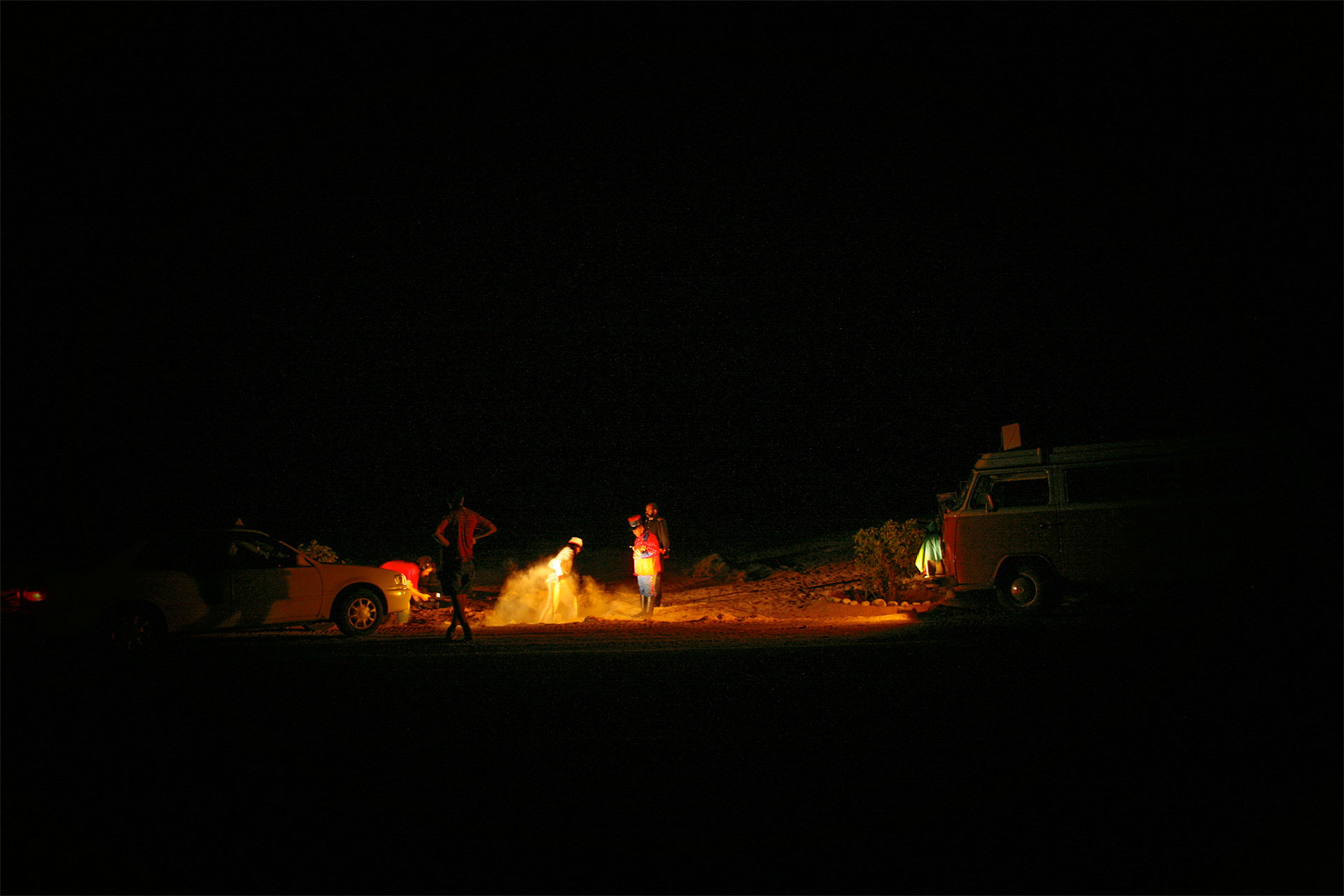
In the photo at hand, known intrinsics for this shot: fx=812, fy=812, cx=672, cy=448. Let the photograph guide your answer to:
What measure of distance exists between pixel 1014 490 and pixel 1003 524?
58 centimetres

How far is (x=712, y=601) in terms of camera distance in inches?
621

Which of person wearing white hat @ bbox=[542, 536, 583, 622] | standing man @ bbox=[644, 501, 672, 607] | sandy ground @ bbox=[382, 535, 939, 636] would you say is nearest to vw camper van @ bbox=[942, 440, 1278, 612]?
sandy ground @ bbox=[382, 535, 939, 636]

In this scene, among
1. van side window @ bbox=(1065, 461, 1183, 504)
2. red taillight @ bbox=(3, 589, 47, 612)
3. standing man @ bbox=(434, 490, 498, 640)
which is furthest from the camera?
van side window @ bbox=(1065, 461, 1183, 504)

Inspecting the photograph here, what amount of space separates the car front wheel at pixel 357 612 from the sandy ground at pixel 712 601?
409 mm

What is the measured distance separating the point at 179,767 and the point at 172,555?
6315 mm

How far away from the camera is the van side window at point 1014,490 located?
12.4 meters

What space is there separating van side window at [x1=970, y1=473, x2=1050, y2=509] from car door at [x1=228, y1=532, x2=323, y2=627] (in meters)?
10.1

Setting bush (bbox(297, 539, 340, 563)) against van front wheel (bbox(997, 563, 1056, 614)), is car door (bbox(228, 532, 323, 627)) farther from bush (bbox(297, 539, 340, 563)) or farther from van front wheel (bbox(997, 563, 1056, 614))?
van front wheel (bbox(997, 563, 1056, 614))

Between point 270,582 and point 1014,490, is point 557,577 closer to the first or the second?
point 270,582

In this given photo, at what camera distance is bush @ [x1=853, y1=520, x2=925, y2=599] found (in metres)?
15.7

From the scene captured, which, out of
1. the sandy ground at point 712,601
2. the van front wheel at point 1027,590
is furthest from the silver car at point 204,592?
the van front wheel at point 1027,590

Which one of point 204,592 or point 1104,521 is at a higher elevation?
point 1104,521

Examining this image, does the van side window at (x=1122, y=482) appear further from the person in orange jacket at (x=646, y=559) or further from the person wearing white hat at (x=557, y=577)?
the person wearing white hat at (x=557, y=577)

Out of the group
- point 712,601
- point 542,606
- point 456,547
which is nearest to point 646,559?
point 542,606
